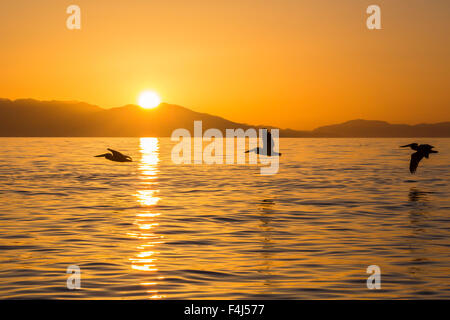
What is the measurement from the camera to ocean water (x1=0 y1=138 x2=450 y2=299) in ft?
40.9

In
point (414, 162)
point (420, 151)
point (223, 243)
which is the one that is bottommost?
point (223, 243)

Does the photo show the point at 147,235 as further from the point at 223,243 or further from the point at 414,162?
the point at 414,162

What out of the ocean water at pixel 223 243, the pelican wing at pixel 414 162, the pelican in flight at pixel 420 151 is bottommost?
the ocean water at pixel 223 243

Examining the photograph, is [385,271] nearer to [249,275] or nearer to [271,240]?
[249,275]

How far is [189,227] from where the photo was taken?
2069 cm

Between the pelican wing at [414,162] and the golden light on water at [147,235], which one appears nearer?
the golden light on water at [147,235]

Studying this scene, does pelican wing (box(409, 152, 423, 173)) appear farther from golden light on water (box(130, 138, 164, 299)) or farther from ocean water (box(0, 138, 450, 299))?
golden light on water (box(130, 138, 164, 299))

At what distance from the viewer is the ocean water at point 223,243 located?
12.5 metres

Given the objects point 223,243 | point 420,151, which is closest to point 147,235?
point 223,243

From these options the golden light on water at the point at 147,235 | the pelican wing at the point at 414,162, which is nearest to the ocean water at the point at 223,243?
the golden light on water at the point at 147,235

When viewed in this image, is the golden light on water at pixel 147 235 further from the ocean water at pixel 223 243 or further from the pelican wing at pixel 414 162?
the pelican wing at pixel 414 162

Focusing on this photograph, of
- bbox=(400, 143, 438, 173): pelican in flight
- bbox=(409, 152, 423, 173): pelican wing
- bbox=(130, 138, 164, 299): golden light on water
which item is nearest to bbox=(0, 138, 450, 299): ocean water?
bbox=(130, 138, 164, 299): golden light on water

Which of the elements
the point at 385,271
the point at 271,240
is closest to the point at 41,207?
the point at 271,240

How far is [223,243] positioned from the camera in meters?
17.6
